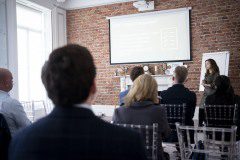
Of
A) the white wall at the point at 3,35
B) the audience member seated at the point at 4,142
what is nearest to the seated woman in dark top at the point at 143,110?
the audience member seated at the point at 4,142

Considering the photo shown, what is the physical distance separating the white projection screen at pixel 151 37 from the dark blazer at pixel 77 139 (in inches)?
220

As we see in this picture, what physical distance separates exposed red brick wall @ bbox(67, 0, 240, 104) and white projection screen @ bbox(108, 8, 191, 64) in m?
0.16

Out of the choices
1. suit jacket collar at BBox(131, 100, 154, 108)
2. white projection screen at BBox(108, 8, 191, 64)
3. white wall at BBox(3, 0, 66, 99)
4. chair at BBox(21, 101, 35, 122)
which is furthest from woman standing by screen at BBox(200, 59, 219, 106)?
white wall at BBox(3, 0, 66, 99)

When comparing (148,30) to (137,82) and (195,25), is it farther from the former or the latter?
(137,82)

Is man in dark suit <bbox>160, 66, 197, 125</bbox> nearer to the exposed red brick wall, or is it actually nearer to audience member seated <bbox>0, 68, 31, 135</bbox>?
audience member seated <bbox>0, 68, 31, 135</bbox>

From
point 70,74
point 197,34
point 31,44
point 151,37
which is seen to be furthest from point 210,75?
point 70,74

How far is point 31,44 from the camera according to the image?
680cm

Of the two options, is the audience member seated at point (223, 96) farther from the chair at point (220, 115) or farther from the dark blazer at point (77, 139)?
the dark blazer at point (77, 139)

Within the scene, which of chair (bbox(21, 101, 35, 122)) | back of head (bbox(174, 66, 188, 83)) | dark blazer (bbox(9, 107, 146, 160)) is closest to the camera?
dark blazer (bbox(9, 107, 146, 160))

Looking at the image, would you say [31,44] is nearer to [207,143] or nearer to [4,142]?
[4,142]

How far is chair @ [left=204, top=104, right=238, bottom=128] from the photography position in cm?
310

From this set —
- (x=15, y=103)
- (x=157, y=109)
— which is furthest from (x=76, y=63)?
(x=15, y=103)

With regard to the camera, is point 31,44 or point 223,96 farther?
point 31,44

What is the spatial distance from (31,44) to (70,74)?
6.26 meters
